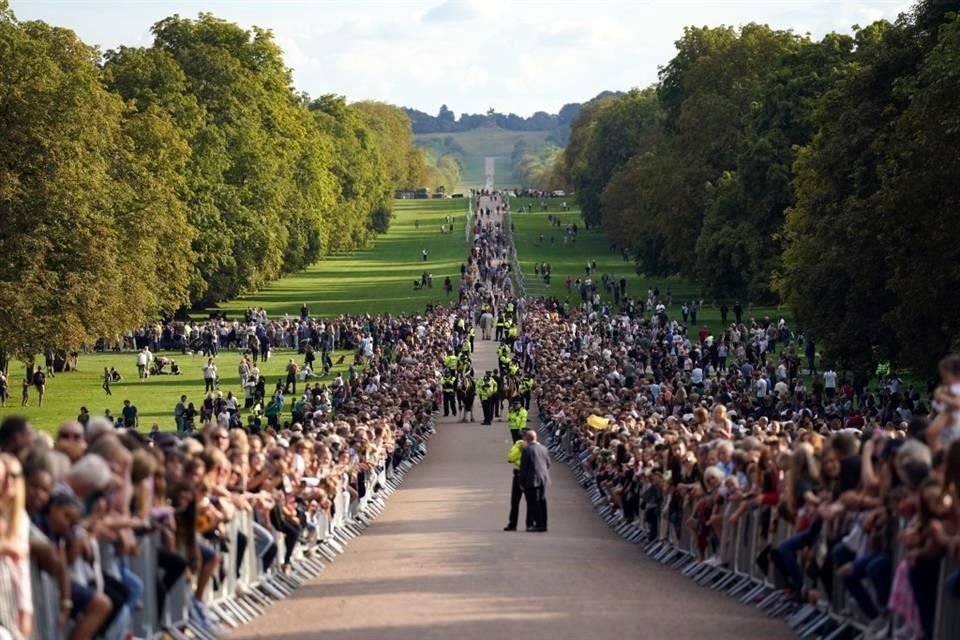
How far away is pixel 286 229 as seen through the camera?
106m

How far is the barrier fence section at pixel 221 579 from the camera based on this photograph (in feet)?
45.7

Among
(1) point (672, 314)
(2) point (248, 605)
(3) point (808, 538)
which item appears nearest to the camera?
(3) point (808, 538)

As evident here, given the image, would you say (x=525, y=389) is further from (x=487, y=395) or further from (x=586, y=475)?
(x=586, y=475)

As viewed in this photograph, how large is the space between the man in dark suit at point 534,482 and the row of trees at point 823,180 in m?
15.6

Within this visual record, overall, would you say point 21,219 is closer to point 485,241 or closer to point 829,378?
point 829,378

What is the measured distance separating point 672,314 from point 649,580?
7496 centimetres

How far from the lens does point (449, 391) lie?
6319cm

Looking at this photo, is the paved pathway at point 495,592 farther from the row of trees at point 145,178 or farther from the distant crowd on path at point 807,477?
the row of trees at point 145,178

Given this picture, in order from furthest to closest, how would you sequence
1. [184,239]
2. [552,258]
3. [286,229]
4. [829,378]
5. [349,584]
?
1. [552,258]
2. [286,229]
3. [184,239]
4. [829,378]
5. [349,584]

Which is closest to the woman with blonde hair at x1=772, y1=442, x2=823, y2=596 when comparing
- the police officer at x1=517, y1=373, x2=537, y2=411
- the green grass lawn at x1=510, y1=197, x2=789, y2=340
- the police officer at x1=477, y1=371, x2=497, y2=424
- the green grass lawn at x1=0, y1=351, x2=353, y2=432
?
the green grass lawn at x1=0, y1=351, x2=353, y2=432

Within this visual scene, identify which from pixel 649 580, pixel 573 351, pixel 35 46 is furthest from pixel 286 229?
pixel 649 580

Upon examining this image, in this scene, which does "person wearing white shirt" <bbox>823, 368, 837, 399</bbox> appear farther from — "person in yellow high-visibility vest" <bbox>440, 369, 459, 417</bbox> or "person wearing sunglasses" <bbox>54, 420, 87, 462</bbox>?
"person wearing sunglasses" <bbox>54, 420, 87, 462</bbox>

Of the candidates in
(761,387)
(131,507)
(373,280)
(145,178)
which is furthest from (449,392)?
(373,280)

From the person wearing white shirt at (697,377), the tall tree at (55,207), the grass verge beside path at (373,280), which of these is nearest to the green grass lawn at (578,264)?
the grass verge beside path at (373,280)
